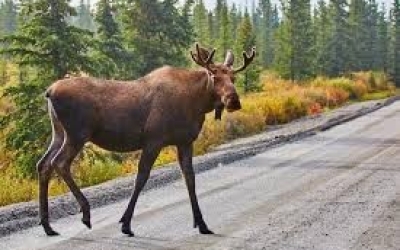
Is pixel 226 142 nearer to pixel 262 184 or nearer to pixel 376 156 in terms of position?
pixel 376 156

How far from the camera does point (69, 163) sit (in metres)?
7.39

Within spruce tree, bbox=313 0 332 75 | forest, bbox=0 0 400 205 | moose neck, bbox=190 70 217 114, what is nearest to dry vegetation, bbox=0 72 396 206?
forest, bbox=0 0 400 205

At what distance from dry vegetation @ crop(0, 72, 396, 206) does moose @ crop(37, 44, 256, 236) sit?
2.93 m

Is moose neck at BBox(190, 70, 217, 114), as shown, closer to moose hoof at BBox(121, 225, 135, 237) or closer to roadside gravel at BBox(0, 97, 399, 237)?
moose hoof at BBox(121, 225, 135, 237)

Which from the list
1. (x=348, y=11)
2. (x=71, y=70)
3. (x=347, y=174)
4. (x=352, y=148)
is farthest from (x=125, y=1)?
(x=348, y=11)

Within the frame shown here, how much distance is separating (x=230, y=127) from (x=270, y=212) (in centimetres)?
1191

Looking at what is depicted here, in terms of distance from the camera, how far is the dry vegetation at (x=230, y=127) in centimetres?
1095

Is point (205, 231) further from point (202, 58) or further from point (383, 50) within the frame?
point (383, 50)

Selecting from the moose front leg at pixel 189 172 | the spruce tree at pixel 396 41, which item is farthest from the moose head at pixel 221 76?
the spruce tree at pixel 396 41

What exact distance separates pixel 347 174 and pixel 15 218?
252 inches

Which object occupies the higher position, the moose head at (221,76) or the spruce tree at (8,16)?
the spruce tree at (8,16)

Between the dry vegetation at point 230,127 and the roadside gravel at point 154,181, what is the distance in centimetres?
64

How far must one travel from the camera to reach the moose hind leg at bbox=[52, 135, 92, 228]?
24.1 ft

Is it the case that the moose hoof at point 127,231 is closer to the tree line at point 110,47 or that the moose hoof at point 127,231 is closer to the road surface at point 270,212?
the road surface at point 270,212
